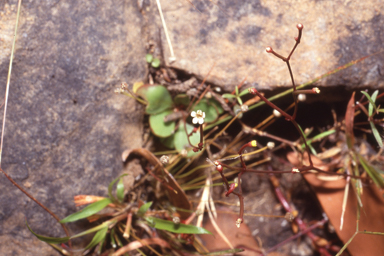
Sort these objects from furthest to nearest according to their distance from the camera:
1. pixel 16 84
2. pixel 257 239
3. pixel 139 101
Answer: pixel 257 239
pixel 139 101
pixel 16 84

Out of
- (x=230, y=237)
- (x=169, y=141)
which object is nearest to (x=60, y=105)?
(x=169, y=141)

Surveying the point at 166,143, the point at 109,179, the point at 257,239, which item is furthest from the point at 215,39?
the point at 257,239

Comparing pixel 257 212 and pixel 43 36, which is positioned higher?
pixel 43 36

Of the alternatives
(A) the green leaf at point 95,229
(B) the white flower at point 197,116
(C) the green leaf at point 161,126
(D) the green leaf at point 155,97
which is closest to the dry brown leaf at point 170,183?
(C) the green leaf at point 161,126

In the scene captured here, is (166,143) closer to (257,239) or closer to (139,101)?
(139,101)

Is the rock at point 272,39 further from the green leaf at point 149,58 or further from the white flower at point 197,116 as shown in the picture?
the white flower at point 197,116

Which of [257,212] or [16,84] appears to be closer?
[16,84]

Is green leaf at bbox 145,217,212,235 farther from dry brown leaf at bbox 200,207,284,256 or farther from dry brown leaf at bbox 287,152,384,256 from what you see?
dry brown leaf at bbox 287,152,384,256
